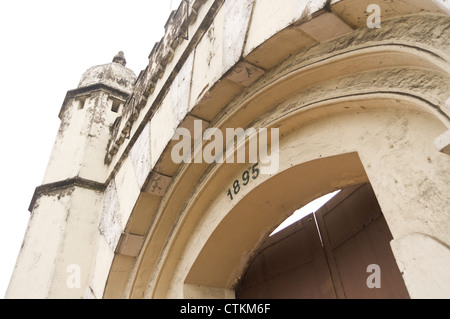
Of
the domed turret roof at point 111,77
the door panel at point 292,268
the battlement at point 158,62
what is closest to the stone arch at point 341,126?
the door panel at point 292,268

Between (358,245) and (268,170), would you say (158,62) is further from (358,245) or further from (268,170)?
(358,245)

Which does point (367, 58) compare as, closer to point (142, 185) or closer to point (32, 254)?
point (142, 185)

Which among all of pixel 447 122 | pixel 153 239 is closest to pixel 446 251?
pixel 447 122

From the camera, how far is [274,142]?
6.09ft

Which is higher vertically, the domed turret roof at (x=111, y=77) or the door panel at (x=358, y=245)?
the domed turret roof at (x=111, y=77)

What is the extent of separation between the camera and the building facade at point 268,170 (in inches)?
46.1

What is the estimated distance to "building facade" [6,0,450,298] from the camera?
117 centimetres

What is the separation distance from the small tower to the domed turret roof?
11 mm

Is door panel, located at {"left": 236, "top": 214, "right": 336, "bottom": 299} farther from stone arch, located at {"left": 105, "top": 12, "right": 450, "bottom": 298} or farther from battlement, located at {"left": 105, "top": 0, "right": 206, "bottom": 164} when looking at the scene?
battlement, located at {"left": 105, "top": 0, "right": 206, "bottom": 164}

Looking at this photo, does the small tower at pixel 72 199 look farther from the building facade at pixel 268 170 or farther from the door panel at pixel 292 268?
the door panel at pixel 292 268

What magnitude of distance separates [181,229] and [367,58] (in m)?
1.49

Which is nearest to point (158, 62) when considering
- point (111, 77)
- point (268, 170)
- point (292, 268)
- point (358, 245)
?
point (268, 170)

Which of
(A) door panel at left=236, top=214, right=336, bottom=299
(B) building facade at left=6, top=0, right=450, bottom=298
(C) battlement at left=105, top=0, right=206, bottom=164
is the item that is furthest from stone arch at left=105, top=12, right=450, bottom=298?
(C) battlement at left=105, top=0, right=206, bottom=164

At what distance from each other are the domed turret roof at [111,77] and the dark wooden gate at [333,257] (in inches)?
99.0
